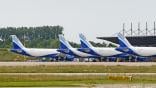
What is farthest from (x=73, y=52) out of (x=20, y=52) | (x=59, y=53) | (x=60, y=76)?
(x=60, y=76)

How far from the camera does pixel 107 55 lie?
144625 mm

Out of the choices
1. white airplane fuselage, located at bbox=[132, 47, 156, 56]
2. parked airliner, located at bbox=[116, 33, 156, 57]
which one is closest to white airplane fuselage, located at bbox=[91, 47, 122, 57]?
parked airliner, located at bbox=[116, 33, 156, 57]

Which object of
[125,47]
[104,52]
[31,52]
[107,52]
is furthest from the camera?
[31,52]

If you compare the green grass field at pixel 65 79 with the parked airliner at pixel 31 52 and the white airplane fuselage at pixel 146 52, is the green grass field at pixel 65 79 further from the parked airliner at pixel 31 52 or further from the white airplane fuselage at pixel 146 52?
the parked airliner at pixel 31 52

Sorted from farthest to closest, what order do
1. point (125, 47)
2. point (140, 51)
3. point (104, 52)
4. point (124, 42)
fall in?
1. point (124, 42)
2. point (104, 52)
3. point (125, 47)
4. point (140, 51)

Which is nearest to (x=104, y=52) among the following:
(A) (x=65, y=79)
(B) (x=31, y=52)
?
(B) (x=31, y=52)

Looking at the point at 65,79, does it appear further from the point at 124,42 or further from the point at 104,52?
the point at 124,42

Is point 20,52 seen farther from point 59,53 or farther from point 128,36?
point 128,36

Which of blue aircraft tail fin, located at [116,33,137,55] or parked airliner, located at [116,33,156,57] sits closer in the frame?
parked airliner, located at [116,33,156,57]

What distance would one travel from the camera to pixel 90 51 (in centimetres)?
14600

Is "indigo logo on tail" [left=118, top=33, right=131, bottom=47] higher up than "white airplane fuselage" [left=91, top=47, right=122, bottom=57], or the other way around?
"indigo logo on tail" [left=118, top=33, right=131, bottom=47]

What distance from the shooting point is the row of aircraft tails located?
138 metres

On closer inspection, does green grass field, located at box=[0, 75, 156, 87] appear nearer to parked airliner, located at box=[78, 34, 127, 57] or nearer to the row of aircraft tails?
the row of aircraft tails

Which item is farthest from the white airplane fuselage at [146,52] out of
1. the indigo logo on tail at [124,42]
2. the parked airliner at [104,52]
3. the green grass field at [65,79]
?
the green grass field at [65,79]
